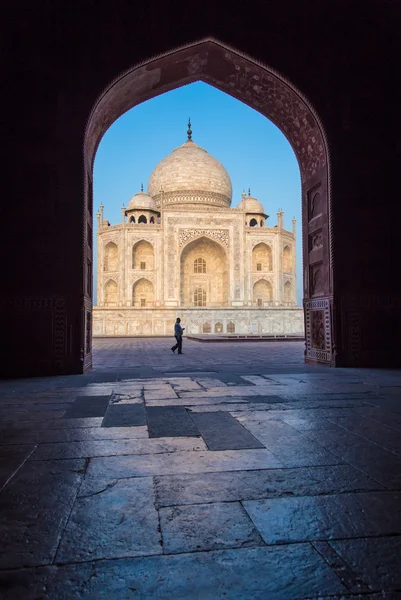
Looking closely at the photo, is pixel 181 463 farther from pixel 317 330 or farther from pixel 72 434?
pixel 317 330

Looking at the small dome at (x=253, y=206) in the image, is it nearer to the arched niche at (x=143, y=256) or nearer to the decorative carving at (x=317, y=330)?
the arched niche at (x=143, y=256)

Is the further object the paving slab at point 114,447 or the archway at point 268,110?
the archway at point 268,110

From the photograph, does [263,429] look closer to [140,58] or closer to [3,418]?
[3,418]

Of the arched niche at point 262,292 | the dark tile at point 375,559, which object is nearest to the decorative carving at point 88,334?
the dark tile at point 375,559

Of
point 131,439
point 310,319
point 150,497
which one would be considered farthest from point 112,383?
point 310,319

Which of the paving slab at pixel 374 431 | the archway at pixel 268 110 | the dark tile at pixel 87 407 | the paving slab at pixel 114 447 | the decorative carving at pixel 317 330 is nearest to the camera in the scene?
the paving slab at pixel 114 447

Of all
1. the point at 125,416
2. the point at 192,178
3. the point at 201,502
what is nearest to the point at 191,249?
the point at 192,178

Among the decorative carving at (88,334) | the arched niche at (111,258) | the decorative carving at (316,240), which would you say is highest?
the arched niche at (111,258)
